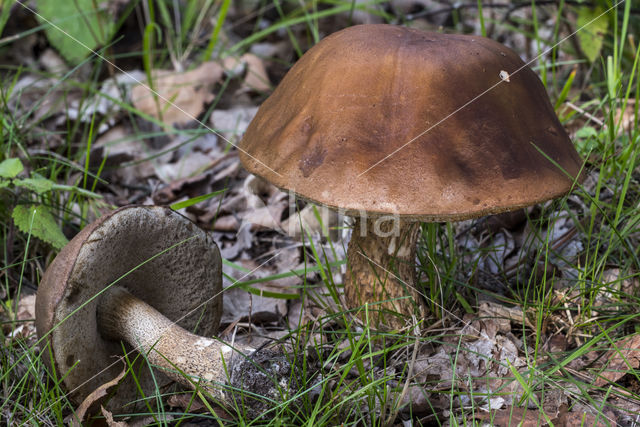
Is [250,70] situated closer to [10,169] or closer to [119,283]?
[10,169]

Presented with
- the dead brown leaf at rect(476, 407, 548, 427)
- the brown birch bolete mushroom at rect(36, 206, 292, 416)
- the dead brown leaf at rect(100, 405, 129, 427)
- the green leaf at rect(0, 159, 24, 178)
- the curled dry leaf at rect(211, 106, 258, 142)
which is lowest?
the dead brown leaf at rect(476, 407, 548, 427)

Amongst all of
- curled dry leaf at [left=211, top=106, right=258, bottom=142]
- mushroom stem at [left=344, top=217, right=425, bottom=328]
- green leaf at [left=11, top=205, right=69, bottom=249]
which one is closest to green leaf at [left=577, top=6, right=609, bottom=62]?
mushroom stem at [left=344, top=217, right=425, bottom=328]

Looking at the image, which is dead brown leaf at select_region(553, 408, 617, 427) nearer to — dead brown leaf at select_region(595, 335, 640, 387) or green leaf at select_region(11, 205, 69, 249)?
dead brown leaf at select_region(595, 335, 640, 387)

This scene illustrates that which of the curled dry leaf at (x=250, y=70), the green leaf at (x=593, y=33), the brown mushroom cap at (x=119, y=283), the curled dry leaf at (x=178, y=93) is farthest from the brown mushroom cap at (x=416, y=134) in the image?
the curled dry leaf at (x=250, y=70)

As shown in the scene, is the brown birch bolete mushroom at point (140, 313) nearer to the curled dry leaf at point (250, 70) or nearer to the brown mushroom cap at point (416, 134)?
the brown mushroom cap at point (416, 134)

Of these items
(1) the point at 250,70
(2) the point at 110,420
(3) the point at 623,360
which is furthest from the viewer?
(1) the point at 250,70

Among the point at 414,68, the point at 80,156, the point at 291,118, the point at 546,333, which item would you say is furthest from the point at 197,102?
the point at 546,333

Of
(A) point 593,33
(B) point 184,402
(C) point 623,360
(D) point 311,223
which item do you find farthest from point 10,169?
(A) point 593,33
